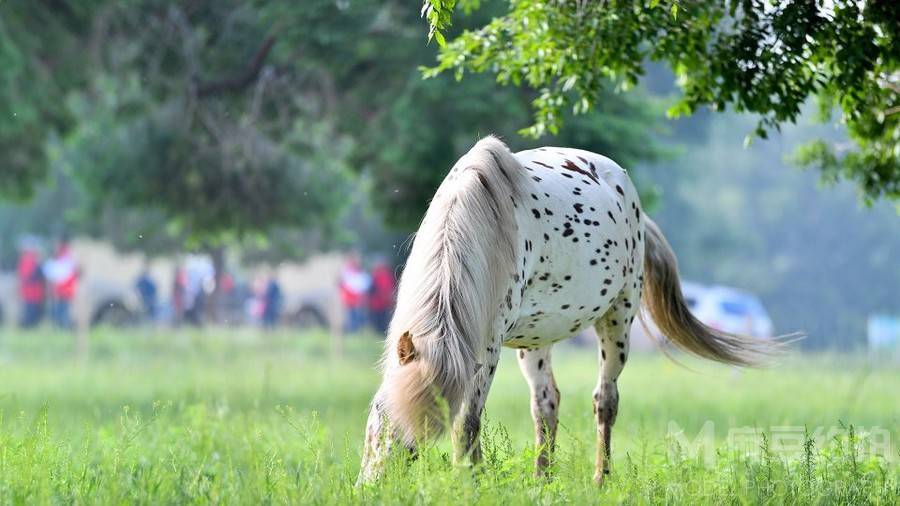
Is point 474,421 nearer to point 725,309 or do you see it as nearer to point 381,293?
point 381,293

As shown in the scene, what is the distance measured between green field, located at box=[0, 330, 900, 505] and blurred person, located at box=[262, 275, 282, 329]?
4753mm

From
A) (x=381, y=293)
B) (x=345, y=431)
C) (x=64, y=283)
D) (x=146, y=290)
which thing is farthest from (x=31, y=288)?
(x=345, y=431)

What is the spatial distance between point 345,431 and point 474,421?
1934 mm

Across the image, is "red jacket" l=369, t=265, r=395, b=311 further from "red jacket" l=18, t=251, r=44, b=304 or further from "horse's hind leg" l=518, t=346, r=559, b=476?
"horse's hind leg" l=518, t=346, r=559, b=476

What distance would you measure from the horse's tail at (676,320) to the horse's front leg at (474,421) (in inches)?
111

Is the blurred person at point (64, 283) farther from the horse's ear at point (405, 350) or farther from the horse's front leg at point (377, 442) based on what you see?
the horse's ear at point (405, 350)

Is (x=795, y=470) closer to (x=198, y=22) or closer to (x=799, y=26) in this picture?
(x=799, y=26)

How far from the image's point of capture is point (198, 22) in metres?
18.8

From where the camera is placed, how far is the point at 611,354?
313 inches

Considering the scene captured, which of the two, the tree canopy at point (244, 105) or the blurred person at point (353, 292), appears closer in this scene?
the tree canopy at point (244, 105)

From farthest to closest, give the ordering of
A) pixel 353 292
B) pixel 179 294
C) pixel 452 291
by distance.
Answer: pixel 179 294 < pixel 353 292 < pixel 452 291

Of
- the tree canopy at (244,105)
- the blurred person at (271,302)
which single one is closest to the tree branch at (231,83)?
the tree canopy at (244,105)

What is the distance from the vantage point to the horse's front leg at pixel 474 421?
5.48 meters

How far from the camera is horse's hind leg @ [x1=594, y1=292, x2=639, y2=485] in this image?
25.8ft
